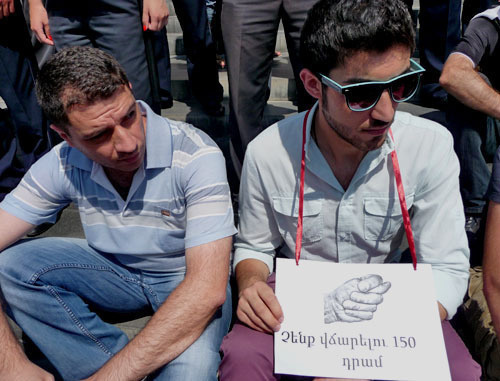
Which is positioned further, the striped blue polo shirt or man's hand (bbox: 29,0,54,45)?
man's hand (bbox: 29,0,54,45)

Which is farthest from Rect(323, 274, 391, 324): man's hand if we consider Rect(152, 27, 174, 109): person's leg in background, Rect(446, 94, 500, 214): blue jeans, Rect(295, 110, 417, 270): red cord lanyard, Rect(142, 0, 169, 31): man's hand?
Rect(152, 27, 174, 109): person's leg in background

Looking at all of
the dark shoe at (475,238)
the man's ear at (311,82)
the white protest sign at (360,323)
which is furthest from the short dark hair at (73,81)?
the dark shoe at (475,238)

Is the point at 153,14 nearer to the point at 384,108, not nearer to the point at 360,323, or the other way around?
the point at 384,108

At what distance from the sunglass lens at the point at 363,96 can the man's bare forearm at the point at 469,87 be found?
3.96 ft

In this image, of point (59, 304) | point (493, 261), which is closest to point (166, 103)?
point (59, 304)

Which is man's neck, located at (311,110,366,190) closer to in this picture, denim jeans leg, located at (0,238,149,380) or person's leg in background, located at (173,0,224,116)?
denim jeans leg, located at (0,238,149,380)

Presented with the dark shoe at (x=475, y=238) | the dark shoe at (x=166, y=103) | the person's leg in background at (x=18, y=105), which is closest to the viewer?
the dark shoe at (x=475, y=238)

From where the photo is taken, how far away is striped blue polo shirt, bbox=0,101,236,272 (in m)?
1.62

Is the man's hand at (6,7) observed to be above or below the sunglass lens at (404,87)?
above

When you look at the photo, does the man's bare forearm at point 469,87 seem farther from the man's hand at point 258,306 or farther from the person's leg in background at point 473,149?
the man's hand at point 258,306

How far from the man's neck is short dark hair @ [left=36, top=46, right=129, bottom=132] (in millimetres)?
750

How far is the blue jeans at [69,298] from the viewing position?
1.70 meters

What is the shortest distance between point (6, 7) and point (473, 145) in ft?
9.23

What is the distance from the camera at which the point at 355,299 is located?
1.39m
